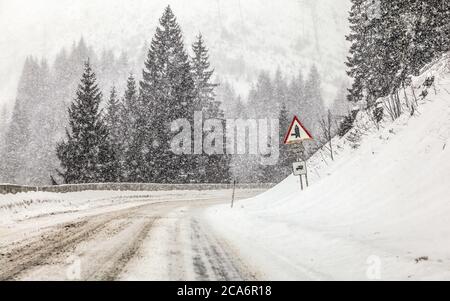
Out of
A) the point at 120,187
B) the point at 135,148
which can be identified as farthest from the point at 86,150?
the point at 120,187

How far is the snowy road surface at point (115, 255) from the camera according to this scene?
4.87m

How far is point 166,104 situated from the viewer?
3997cm

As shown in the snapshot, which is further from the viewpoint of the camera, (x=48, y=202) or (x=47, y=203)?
(x=48, y=202)

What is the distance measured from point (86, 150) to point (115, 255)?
1289 inches

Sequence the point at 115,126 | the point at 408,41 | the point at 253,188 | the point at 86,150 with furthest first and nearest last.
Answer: the point at 115,126
the point at 253,188
the point at 86,150
the point at 408,41

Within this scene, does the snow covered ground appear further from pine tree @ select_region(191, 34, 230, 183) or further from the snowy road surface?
pine tree @ select_region(191, 34, 230, 183)

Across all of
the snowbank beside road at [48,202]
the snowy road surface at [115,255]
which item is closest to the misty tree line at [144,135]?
the snowbank beside road at [48,202]

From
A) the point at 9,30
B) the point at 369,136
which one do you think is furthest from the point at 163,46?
the point at 9,30

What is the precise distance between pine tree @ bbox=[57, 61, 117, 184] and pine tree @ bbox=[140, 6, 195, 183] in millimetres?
3848

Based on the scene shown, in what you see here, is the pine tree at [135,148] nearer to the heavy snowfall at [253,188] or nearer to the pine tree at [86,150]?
the heavy snowfall at [253,188]

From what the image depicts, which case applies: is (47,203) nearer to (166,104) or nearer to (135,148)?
(135,148)

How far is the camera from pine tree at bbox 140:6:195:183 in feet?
128

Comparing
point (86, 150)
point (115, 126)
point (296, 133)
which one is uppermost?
point (115, 126)

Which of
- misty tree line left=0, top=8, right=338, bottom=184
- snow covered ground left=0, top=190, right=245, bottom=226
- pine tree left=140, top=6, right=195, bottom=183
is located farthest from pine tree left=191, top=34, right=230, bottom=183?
snow covered ground left=0, top=190, right=245, bottom=226
